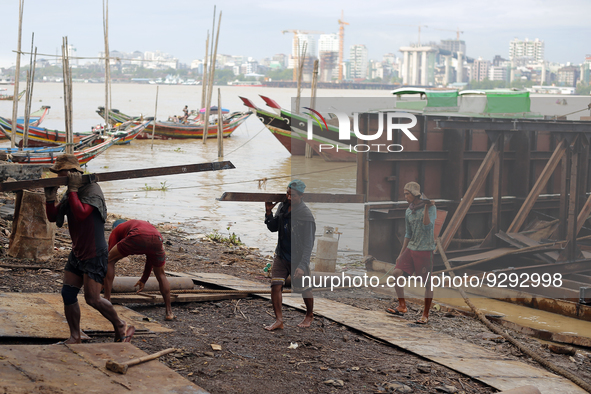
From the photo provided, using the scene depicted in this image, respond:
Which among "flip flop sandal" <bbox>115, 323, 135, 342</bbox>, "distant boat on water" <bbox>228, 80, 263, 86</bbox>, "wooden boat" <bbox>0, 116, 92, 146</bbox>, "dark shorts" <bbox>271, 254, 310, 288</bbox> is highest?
"distant boat on water" <bbox>228, 80, 263, 86</bbox>

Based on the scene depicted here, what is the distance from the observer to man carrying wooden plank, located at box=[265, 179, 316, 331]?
5488 millimetres

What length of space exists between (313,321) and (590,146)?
21.3 ft

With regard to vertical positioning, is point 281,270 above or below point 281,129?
below

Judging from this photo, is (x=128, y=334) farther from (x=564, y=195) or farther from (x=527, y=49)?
(x=527, y=49)

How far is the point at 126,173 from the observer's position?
15.0 feet

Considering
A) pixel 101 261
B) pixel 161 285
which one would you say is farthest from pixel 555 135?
pixel 101 261

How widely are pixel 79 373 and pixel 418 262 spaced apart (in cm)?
380

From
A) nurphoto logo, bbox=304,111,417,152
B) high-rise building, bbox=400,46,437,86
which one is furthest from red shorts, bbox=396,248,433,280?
high-rise building, bbox=400,46,437,86

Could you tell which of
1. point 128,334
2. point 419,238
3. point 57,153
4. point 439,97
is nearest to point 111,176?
point 128,334

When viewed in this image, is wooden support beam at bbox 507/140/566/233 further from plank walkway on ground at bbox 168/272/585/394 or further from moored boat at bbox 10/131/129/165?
moored boat at bbox 10/131/129/165

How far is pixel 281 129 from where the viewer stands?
2806 centimetres

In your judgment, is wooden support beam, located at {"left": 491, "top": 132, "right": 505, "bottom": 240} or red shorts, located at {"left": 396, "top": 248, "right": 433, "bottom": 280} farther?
wooden support beam, located at {"left": 491, "top": 132, "right": 505, "bottom": 240}

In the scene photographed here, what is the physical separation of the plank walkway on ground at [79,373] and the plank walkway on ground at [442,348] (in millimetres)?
2184

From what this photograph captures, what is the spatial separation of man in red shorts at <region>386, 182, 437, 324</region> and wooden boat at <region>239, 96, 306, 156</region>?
19396 mm
